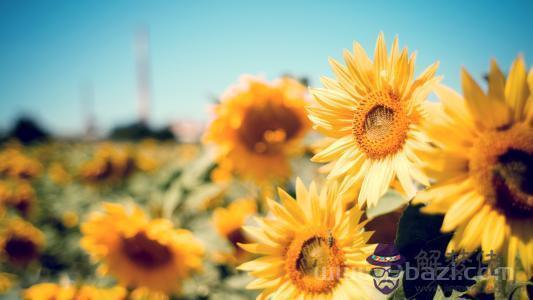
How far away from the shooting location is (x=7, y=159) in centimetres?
524

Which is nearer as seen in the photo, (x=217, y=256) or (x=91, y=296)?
(x=91, y=296)

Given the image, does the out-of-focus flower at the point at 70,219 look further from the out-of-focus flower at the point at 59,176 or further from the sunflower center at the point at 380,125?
the sunflower center at the point at 380,125

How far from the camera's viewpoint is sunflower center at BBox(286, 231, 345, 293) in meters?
0.88

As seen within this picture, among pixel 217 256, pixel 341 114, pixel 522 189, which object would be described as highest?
pixel 341 114

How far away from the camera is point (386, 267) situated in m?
0.76

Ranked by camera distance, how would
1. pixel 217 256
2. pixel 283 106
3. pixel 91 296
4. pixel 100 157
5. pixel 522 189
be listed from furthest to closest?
pixel 100 157
pixel 217 256
pixel 283 106
pixel 91 296
pixel 522 189

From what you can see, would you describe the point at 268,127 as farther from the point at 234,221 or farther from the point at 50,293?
the point at 50,293

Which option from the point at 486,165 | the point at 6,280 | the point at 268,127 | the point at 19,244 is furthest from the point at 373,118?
the point at 19,244

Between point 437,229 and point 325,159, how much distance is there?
293mm

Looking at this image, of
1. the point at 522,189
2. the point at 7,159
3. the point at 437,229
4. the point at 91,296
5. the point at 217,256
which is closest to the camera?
the point at 522,189

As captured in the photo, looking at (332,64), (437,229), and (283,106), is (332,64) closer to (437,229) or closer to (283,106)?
(437,229)

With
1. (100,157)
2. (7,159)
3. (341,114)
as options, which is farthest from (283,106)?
(7,159)

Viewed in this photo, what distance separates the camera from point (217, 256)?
252cm

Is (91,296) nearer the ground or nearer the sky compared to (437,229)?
nearer the ground
